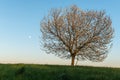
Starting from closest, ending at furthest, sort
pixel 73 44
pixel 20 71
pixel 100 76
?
pixel 100 76 < pixel 20 71 < pixel 73 44

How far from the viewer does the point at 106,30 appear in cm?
4050

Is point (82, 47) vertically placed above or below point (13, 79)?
above

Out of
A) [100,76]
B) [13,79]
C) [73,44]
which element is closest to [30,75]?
[13,79]

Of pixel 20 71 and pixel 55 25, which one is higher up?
pixel 55 25

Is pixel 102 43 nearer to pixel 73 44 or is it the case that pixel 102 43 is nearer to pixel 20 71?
pixel 73 44

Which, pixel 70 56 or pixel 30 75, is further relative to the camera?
pixel 70 56

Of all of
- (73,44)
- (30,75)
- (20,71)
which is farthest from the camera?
(73,44)

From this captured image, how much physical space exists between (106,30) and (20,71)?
Result: 25.2 meters

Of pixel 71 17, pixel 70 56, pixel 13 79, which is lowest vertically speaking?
pixel 13 79

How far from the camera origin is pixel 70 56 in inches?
1625

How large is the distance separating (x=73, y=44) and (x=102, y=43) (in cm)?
423

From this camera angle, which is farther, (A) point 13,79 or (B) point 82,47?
(B) point 82,47

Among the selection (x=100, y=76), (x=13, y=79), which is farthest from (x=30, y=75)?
(x=100, y=76)

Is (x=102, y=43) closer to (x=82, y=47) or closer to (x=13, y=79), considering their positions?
(x=82, y=47)
